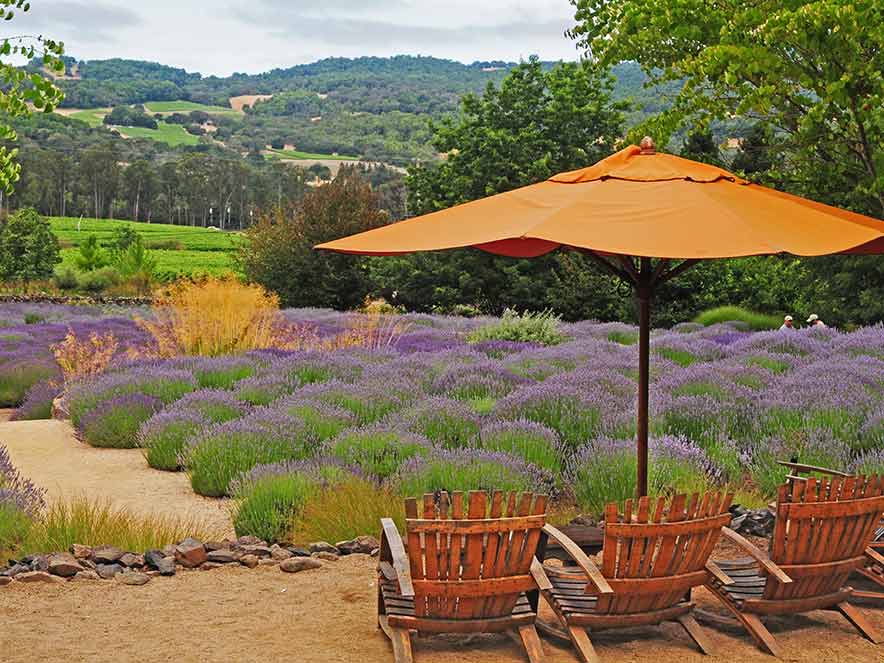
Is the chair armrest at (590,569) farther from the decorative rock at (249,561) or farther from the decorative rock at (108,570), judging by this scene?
the decorative rock at (108,570)

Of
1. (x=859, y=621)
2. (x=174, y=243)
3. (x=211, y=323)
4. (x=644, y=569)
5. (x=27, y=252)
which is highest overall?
(x=644, y=569)

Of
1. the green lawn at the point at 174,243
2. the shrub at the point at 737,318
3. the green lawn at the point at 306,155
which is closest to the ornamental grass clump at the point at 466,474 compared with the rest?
the shrub at the point at 737,318

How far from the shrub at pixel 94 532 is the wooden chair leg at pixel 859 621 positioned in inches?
153

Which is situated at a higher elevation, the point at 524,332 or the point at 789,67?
the point at 789,67

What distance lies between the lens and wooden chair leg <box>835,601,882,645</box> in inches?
185

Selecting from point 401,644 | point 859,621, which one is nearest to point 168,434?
point 401,644

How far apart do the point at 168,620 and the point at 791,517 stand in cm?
298

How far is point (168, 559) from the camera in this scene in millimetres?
5801

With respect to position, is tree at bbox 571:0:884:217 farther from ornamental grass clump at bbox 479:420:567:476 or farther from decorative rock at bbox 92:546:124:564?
decorative rock at bbox 92:546:124:564

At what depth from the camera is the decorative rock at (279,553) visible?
6027 millimetres

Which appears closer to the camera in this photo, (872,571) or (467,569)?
(467,569)

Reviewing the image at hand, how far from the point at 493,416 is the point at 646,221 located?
5.26 m

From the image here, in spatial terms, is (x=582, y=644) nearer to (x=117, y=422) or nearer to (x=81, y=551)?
(x=81, y=551)

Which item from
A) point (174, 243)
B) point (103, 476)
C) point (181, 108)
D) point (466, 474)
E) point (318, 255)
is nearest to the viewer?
point (466, 474)
